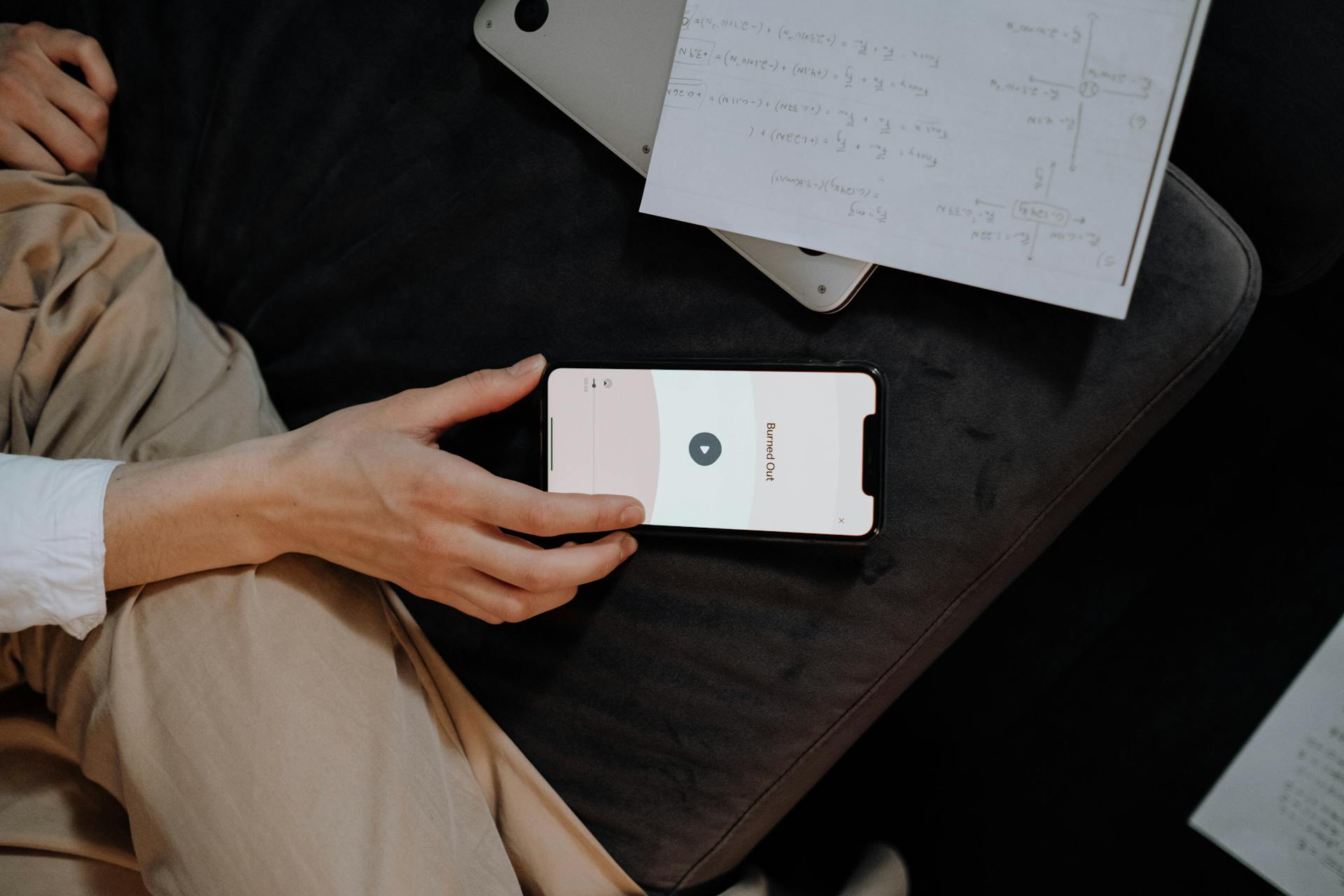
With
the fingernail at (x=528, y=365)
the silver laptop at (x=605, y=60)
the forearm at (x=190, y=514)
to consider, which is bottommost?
the forearm at (x=190, y=514)

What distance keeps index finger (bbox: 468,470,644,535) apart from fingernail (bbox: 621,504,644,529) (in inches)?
0.6

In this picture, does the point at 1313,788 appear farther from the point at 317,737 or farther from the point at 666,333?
the point at 317,737

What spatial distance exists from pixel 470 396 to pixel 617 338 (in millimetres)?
130

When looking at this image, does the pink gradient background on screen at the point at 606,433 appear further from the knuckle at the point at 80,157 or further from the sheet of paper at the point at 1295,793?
Answer: the sheet of paper at the point at 1295,793

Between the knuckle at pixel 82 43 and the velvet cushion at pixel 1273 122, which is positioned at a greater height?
the velvet cushion at pixel 1273 122

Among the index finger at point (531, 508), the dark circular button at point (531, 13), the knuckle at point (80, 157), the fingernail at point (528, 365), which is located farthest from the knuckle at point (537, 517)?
the knuckle at point (80, 157)

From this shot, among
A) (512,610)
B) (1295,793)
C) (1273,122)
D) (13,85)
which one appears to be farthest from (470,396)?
(1295,793)

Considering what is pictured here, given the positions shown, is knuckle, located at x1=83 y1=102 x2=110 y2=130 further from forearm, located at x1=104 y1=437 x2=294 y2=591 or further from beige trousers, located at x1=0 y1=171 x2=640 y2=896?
forearm, located at x1=104 y1=437 x2=294 y2=591

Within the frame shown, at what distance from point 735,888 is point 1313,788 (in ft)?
1.68

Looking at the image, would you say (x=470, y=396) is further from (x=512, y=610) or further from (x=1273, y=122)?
(x=1273, y=122)

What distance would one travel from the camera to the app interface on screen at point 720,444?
0.61m

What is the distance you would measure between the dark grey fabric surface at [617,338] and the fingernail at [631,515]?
6 centimetres

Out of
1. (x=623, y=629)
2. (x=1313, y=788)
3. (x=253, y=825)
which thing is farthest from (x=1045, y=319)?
(x=253, y=825)

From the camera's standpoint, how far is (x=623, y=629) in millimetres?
654
